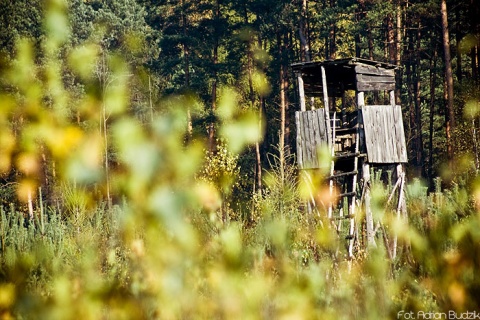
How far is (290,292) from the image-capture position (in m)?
1.85

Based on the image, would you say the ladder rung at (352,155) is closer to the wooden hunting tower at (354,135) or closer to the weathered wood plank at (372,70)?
the wooden hunting tower at (354,135)

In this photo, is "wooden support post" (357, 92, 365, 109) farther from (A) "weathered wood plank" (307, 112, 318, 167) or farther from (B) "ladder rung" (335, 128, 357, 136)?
(A) "weathered wood plank" (307, 112, 318, 167)

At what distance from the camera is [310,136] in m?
15.7

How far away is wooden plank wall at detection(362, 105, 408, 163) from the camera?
50.2 feet

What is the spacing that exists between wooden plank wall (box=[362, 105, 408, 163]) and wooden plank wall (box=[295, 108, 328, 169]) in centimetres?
102

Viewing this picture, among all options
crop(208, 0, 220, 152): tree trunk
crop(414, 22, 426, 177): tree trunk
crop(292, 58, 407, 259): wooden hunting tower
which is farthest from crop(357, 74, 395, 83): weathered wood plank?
crop(208, 0, 220, 152): tree trunk

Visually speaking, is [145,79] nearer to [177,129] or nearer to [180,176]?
[177,129]

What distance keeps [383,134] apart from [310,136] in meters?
1.76

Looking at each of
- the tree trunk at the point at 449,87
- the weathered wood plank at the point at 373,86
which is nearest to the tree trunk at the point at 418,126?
the tree trunk at the point at 449,87

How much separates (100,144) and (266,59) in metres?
37.3

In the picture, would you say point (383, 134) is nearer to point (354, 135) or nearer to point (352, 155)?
point (354, 135)

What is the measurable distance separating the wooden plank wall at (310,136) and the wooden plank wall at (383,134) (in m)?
1.02

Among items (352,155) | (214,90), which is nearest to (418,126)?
(214,90)

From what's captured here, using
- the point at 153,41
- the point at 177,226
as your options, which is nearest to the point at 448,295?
the point at 177,226
